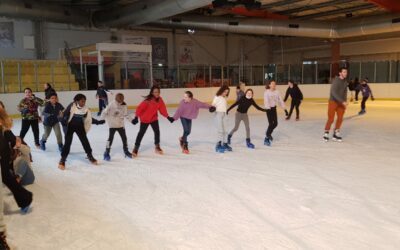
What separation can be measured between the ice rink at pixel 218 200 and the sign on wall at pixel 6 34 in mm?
12211

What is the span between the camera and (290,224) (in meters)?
3.21

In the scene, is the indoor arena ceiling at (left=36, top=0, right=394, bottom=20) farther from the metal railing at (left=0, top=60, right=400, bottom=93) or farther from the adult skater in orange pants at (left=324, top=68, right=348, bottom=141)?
the adult skater in orange pants at (left=324, top=68, right=348, bottom=141)

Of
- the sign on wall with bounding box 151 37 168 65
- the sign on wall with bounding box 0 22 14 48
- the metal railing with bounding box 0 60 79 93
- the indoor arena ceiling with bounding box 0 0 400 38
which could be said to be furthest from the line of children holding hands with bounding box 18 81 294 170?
the sign on wall with bounding box 151 37 168 65

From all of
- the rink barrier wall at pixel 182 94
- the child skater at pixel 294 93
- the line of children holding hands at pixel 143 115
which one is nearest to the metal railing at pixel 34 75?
the rink barrier wall at pixel 182 94

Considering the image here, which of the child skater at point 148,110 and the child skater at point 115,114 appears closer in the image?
the child skater at point 115,114

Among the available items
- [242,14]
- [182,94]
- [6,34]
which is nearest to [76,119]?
[182,94]

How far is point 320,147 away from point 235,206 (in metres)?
3.63

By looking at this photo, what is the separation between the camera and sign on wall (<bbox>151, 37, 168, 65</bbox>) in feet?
69.6

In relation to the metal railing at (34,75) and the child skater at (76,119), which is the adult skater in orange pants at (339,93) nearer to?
the child skater at (76,119)

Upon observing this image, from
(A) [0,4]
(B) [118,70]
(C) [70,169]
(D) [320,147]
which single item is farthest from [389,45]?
(C) [70,169]

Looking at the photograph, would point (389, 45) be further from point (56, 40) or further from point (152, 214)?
point (152, 214)

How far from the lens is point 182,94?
16.8 metres

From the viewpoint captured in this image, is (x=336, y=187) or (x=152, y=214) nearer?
(x=152, y=214)

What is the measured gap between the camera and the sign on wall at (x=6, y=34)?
54.6 feet
